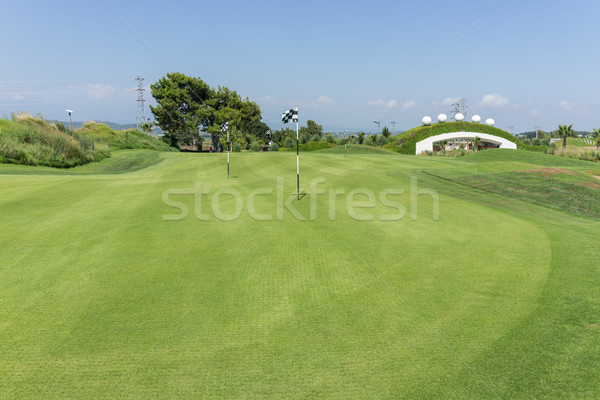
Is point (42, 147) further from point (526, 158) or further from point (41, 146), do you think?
point (526, 158)

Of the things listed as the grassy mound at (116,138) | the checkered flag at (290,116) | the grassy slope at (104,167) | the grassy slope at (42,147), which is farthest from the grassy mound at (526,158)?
the grassy mound at (116,138)

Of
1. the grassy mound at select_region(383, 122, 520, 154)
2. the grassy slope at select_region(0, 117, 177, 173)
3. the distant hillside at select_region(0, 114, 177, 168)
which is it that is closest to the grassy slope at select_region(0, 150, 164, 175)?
the grassy slope at select_region(0, 117, 177, 173)

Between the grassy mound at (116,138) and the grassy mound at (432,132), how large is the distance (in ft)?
165

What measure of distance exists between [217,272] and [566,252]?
26.4ft

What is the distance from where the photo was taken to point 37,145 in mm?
30156

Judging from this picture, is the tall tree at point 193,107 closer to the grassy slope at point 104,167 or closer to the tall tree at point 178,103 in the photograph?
the tall tree at point 178,103

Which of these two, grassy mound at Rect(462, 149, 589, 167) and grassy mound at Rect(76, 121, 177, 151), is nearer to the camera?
grassy mound at Rect(462, 149, 589, 167)

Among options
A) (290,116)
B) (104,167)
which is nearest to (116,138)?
(104,167)

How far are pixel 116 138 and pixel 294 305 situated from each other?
56860 millimetres

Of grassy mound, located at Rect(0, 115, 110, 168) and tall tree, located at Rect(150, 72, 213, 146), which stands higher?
tall tree, located at Rect(150, 72, 213, 146)

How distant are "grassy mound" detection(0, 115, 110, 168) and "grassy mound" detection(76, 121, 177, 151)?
15528 millimetres

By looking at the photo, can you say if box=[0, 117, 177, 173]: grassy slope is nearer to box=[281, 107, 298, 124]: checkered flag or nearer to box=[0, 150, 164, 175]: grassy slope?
box=[0, 150, 164, 175]: grassy slope

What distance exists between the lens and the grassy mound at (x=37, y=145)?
2819cm

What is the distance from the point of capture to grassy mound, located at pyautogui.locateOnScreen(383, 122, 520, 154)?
78.8 meters
